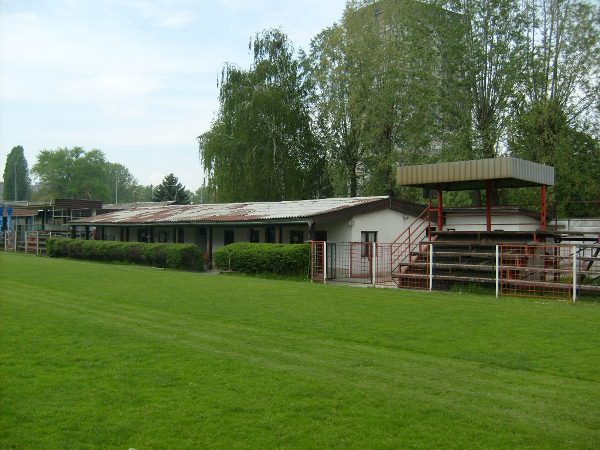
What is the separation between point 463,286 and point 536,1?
22516mm

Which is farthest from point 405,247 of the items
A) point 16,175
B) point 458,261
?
point 16,175

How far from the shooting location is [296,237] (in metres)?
29.9

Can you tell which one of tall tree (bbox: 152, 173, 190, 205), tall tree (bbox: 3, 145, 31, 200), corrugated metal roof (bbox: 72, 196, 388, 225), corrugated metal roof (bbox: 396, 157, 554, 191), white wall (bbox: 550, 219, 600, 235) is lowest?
white wall (bbox: 550, 219, 600, 235)

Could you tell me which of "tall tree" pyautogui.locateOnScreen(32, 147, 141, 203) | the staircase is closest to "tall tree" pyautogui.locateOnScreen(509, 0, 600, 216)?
the staircase

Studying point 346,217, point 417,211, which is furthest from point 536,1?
point 346,217

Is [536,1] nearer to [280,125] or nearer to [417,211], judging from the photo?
[417,211]

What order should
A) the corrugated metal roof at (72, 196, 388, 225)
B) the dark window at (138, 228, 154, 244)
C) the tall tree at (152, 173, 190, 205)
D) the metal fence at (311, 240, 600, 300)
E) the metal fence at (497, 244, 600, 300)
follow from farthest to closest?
the tall tree at (152, 173, 190, 205), the dark window at (138, 228, 154, 244), the corrugated metal roof at (72, 196, 388, 225), the metal fence at (311, 240, 600, 300), the metal fence at (497, 244, 600, 300)

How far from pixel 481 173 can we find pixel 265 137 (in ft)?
83.8

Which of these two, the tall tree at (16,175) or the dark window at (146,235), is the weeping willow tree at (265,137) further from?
the tall tree at (16,175)

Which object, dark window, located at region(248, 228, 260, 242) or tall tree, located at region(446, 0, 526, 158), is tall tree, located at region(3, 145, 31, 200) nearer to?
dark window, located at region(248, 228, 260, 242)

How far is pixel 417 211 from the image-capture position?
30.5 meters

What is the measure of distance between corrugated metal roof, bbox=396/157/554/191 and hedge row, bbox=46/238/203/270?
40.7ft

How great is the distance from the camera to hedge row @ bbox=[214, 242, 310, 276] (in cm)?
2464

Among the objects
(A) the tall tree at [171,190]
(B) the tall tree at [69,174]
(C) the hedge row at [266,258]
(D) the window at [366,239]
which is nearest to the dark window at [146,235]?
(C) the hedge row at [266,258]
